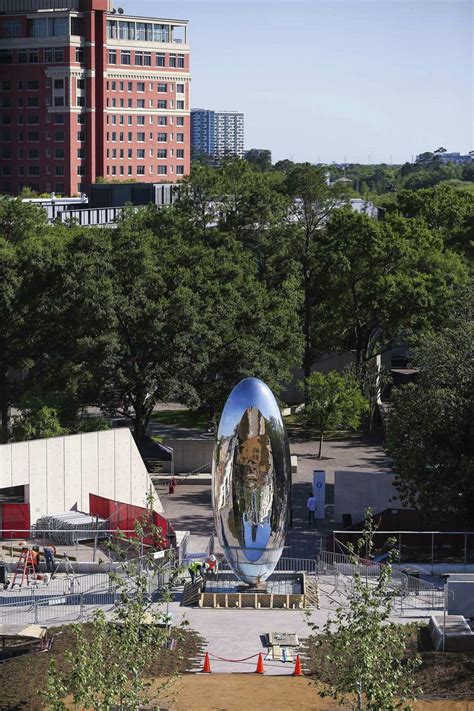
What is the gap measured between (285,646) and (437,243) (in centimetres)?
→ 4708

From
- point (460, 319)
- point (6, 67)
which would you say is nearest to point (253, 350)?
point (460, 319)

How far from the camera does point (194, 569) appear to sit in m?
41.8

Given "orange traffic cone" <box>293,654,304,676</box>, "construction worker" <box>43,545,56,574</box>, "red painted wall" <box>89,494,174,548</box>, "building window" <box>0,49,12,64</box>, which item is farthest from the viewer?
"building window" <box>0,49,12,64</box>

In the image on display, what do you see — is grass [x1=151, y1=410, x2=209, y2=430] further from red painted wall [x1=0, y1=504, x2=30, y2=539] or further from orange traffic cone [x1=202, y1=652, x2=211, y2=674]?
orange traffic cone [x1=202, y1=652, x2=211, y2=674]

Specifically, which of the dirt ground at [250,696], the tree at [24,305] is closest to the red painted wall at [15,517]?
the tree at [24,305]

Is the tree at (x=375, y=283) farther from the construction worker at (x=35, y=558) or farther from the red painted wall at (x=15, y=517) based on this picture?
the construction worker at (x=35, y=558)

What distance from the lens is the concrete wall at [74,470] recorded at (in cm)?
4734

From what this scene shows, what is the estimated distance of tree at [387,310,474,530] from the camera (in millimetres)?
45656

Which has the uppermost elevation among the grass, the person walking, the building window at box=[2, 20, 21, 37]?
the building window at box=[2, 20, 21, 37]

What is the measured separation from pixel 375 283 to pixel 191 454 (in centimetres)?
1704

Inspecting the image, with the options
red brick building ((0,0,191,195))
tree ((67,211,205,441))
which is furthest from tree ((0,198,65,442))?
red brick building ((0,0,191,195))

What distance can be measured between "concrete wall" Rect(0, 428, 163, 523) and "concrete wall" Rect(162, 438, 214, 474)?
7.18m

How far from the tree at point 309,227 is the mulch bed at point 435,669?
39.8 meters

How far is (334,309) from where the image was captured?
74938 mm
